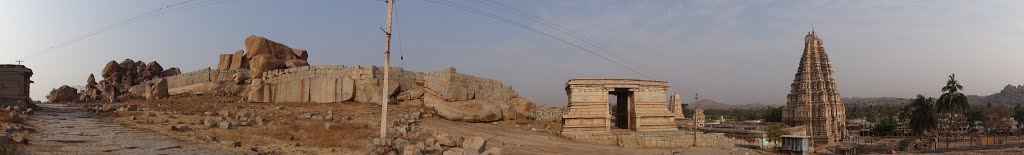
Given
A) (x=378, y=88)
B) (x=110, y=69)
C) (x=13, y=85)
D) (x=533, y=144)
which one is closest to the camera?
(x=533, y=144)

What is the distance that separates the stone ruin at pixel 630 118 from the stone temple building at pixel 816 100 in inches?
1251

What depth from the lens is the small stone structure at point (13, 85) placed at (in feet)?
54.6

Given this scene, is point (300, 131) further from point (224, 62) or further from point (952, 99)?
point (952, 99)

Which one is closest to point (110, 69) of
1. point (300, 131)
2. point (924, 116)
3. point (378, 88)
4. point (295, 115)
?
point (378, 88)

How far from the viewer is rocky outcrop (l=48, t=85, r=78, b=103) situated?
2597cm

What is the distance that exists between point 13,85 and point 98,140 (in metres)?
8.98

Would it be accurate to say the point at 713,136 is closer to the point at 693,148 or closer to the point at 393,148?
the point at 693,148

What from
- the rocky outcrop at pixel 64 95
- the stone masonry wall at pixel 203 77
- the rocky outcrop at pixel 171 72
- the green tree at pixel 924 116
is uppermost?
the rocky outcrop at pixel 171 72

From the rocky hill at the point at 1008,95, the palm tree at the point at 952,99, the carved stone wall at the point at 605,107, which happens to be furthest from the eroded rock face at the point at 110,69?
the rocky hill at the point at 1008,95

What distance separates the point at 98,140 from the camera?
11.0 m

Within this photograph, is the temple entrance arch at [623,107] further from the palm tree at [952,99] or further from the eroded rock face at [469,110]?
the palm tree at [952,99]

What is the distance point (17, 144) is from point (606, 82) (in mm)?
14748

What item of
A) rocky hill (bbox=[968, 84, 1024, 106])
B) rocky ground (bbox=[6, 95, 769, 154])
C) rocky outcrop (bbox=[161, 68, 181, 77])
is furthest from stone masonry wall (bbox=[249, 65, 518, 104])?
rocky hill (bbox=[968, 84, 1024, 106])

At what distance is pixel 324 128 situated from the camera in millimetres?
14039
